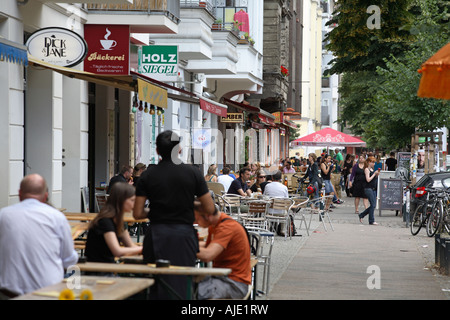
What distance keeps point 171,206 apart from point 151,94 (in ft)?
25.0

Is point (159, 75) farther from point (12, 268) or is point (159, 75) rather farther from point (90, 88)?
point (12, 268)

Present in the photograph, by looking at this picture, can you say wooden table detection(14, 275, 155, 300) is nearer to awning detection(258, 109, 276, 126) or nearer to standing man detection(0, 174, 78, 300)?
standing man detection(0, 174, 78, 300)

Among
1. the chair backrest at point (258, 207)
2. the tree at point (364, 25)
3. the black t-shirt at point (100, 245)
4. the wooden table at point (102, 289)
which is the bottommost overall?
the chair backrest at point (258, 207)

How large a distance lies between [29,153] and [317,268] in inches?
217

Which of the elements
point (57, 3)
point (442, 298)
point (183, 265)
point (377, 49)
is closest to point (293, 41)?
point (377, 49)

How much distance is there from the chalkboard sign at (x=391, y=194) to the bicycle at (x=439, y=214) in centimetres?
561

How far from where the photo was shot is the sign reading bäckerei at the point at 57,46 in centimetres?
1408

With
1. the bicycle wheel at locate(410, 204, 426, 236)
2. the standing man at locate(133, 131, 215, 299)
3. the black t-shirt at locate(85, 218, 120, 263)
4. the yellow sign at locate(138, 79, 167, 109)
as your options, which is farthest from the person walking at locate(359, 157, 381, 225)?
the black t-shirt at locate(85, 218, 120, 263)

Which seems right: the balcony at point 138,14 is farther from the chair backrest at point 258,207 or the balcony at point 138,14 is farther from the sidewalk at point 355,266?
the sidewalk at point 355,266

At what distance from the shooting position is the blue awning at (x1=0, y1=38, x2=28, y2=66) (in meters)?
10.3

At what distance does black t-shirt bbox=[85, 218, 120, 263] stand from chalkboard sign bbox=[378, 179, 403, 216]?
63.4 ft

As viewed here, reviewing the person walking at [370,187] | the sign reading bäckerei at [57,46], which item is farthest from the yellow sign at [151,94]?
the person walking at [370,187]

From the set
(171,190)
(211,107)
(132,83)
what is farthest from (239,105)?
(171,190)

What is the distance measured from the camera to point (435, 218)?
19781 millimetres
